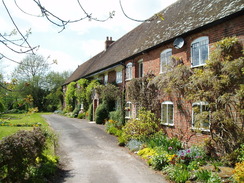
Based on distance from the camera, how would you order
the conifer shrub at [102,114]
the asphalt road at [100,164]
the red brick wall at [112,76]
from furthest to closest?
the red brick wall at [112,76]
the conifer shrub at [102,114]
the asphalt road at [100,164]

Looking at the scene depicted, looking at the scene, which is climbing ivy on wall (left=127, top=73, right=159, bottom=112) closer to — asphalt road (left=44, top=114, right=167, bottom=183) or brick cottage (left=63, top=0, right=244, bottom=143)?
brick cottage (left=63, top=0, right=244, bottom=143)

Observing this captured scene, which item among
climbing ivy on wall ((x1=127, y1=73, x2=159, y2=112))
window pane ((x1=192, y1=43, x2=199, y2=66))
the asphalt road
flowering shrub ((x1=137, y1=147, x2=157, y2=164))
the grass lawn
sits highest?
window pane ((x1=192, y1=43, x2=199, y2=66))

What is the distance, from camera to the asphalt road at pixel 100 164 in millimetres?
6427

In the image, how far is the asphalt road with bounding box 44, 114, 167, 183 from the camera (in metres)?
6.43

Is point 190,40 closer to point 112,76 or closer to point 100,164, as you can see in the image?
point 100,164

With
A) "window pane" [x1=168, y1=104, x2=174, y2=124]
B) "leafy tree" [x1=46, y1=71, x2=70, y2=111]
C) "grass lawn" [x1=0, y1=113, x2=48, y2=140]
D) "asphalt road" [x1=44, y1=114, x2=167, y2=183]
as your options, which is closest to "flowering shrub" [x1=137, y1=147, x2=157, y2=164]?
"asphalt road" [x1=44, y1=114, x2=167, y2=183]

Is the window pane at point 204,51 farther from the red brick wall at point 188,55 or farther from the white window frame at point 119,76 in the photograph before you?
the white window frame at point 119,76

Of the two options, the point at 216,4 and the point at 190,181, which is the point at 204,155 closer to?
the point at 190,181

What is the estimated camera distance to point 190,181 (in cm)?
579

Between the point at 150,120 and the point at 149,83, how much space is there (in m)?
2.05

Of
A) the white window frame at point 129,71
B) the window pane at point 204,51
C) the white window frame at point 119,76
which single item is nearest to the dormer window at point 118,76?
the white window frame at point 119,76

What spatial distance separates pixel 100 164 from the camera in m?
7.82

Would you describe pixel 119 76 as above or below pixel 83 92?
above

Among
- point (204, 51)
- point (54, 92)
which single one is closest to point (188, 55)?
point (204, 51)
